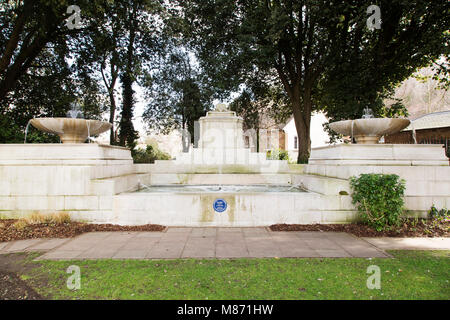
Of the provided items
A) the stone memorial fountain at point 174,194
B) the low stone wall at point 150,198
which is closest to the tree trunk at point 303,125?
the stone memorial fountain at point 174,194

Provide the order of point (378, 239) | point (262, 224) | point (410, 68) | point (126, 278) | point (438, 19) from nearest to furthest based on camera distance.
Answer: point (126, 278), point (378, 239), point (262, 224), point (438, 19), point (410, 68)

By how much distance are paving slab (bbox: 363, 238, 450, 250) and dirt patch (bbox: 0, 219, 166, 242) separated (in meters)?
4.68

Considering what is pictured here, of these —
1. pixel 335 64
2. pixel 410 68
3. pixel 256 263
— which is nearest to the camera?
pixel 256 263

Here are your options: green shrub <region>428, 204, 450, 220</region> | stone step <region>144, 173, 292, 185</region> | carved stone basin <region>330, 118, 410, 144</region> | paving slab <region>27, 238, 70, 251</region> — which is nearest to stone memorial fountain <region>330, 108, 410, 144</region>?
carved stone basin <region>330, 118, 410, 144</region>

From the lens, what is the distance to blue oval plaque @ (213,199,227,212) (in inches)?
254

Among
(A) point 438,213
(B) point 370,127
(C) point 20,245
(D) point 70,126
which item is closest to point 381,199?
(A) point 438,213

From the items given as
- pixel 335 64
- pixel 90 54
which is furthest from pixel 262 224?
pixel 90 54

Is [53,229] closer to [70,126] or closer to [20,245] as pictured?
[20,245]

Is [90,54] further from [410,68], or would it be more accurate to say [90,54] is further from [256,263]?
[410,68]

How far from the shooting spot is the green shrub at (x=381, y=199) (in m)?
5.67

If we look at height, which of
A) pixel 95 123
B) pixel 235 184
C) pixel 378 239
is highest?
pixel 95 123

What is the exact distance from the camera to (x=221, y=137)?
14531mm

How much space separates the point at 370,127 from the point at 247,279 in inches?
242

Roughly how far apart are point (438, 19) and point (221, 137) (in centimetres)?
1222
